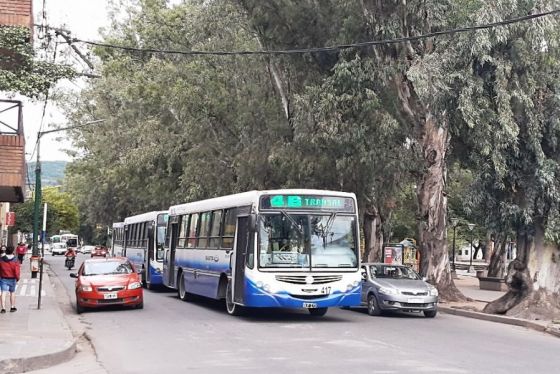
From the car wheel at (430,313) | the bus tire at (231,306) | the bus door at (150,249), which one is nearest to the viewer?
the bus tire at (231,306)

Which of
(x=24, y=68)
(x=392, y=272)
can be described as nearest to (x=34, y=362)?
(x=24, y=68)

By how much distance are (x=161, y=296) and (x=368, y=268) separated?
8753 millimetres

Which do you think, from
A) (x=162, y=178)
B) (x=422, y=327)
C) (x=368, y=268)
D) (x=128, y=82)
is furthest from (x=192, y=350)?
(x=128, y=82)

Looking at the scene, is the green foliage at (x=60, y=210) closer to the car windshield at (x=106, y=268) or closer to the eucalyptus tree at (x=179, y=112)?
the eucalyptus tree at (x=179, y=112)

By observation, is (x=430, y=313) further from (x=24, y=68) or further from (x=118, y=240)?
(x=118, y=240)

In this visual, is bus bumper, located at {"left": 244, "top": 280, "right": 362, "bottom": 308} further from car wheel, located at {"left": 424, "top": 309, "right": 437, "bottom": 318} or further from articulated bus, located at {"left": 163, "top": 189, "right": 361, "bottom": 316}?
car wheel, located at {"left": 424, "top": 309, "right": 437, "bottom": 318}

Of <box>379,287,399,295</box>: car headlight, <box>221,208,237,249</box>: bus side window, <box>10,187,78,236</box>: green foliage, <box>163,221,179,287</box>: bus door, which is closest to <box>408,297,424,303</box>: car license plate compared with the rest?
<box>379,287,399,295</box>: car headlight

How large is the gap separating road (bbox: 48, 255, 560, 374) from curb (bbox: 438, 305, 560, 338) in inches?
11.7

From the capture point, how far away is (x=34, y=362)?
1167 cm

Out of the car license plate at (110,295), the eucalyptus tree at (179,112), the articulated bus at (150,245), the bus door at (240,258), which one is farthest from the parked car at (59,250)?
the bus door at (240,258)

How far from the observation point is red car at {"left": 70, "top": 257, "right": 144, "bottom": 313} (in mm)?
20594

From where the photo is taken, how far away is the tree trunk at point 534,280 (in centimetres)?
2003

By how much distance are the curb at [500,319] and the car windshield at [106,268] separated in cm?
934

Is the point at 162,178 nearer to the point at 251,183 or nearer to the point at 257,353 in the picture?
the point at 251,183
